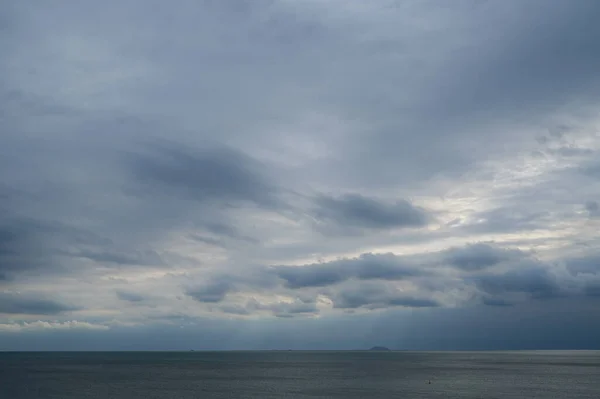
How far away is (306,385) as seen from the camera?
485 feet

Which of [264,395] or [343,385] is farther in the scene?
[343,385]

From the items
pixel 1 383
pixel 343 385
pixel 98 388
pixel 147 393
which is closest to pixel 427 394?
pixel 343 385

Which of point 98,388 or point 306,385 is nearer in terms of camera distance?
point 98,388

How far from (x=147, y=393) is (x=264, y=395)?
28.1m

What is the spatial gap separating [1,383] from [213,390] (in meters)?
71.7

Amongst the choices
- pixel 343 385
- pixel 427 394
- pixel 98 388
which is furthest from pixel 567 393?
pixel 98 388

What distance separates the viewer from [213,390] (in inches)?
5167

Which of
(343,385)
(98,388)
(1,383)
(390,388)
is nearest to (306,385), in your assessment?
(343,385)

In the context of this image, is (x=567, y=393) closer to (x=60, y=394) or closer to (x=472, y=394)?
(x=472, y=394)

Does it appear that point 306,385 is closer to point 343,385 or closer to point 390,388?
point 343,385

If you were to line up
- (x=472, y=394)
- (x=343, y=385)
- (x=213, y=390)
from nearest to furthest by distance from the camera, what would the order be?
1. (x=472, y=394)
2. (x=213, y=390)
3. (x=343, y=385)

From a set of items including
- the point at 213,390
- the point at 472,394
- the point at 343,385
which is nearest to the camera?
the point at 472,394

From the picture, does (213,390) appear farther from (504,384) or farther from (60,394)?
(504,384)

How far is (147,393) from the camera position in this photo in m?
123
